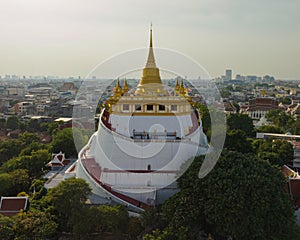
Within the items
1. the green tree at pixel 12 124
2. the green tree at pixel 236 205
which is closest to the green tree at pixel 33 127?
the green tree at pixel 12 124

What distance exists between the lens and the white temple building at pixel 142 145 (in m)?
17.1

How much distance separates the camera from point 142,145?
17797mm

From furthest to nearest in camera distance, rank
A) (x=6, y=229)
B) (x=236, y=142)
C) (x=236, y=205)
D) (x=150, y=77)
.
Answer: (x=236, y=142) < (x=150, y=77) < (x=6, y=229) < (x=236, y=205)

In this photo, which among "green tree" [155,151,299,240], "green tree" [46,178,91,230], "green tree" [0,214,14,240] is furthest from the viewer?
"green tree" [46,178,91,230]

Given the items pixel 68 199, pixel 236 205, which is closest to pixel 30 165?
pixel 68 199

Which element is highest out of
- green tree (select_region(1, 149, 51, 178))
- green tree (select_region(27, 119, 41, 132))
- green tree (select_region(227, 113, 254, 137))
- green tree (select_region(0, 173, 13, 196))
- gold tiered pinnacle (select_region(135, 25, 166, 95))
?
gold tiered pinnacle (select_region(135, 25, 166, 95))

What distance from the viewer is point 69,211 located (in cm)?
1530

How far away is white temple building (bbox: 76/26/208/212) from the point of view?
56.2 ft

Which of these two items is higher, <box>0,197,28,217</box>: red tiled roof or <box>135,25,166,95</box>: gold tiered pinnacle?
<box>135,25,166,95</box>: gold tiered pinnacle

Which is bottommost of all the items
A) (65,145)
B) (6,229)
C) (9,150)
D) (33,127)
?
(6,229)

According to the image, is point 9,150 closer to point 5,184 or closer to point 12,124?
point 5,184

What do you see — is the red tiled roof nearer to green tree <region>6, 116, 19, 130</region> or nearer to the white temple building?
the white temple building

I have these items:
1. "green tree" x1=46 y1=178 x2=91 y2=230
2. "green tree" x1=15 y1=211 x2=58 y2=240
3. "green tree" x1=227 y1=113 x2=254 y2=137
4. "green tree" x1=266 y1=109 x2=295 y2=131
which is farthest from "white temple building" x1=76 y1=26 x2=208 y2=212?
"green tree" x1=266 y1=109 x2=295 y2=131

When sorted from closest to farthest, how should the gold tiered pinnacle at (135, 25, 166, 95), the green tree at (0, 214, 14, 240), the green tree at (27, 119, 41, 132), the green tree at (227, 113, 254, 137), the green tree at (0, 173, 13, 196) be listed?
the green tree at (0, 214, 14, 240) → the green tree at (0, 173, 13, 196) → the gold tiered pinnacle at (135, 25, 166, 95) → the green tree at (227, 113, 254, 137) → the green tree at (27, 119, 41, 132)
